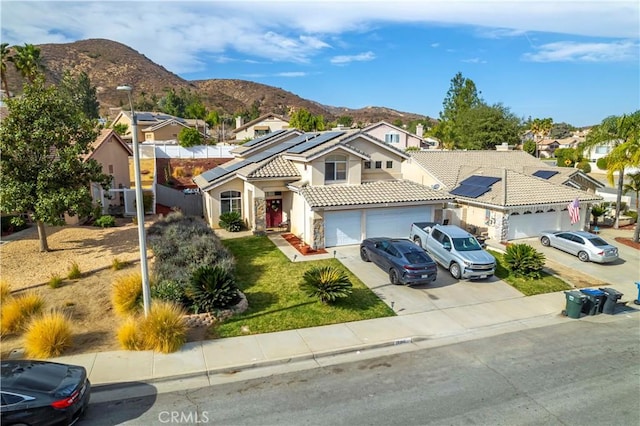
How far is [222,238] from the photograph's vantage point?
23969mm

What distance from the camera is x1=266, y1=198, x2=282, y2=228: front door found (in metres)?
25.8

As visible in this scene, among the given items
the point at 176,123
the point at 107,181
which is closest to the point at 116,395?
the point at 107,181

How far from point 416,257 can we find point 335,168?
8652 mm

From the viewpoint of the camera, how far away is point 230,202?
26.8 meters

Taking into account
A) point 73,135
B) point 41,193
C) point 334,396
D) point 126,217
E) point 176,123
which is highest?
point 176,123

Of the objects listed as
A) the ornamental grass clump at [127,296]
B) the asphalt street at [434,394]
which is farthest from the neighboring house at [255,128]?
the asphalt street at [434,394]

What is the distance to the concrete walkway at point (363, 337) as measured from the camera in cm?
1059

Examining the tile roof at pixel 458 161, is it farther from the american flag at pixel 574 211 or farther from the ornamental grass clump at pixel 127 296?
the ornamental grass clump at pixel 127 296

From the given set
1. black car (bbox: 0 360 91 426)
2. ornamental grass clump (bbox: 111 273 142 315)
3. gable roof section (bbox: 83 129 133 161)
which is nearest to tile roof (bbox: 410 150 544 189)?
ornamental grass clump (bbox: 111 273 142 315)

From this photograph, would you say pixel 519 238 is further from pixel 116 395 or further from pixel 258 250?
pixel 116 395

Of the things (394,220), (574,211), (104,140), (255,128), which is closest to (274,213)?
(394,220)

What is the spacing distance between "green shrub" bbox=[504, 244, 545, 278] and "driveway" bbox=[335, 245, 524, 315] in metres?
1.20

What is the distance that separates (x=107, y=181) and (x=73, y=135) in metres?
2.54

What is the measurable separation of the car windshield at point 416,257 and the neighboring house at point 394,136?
41950 millimetres
